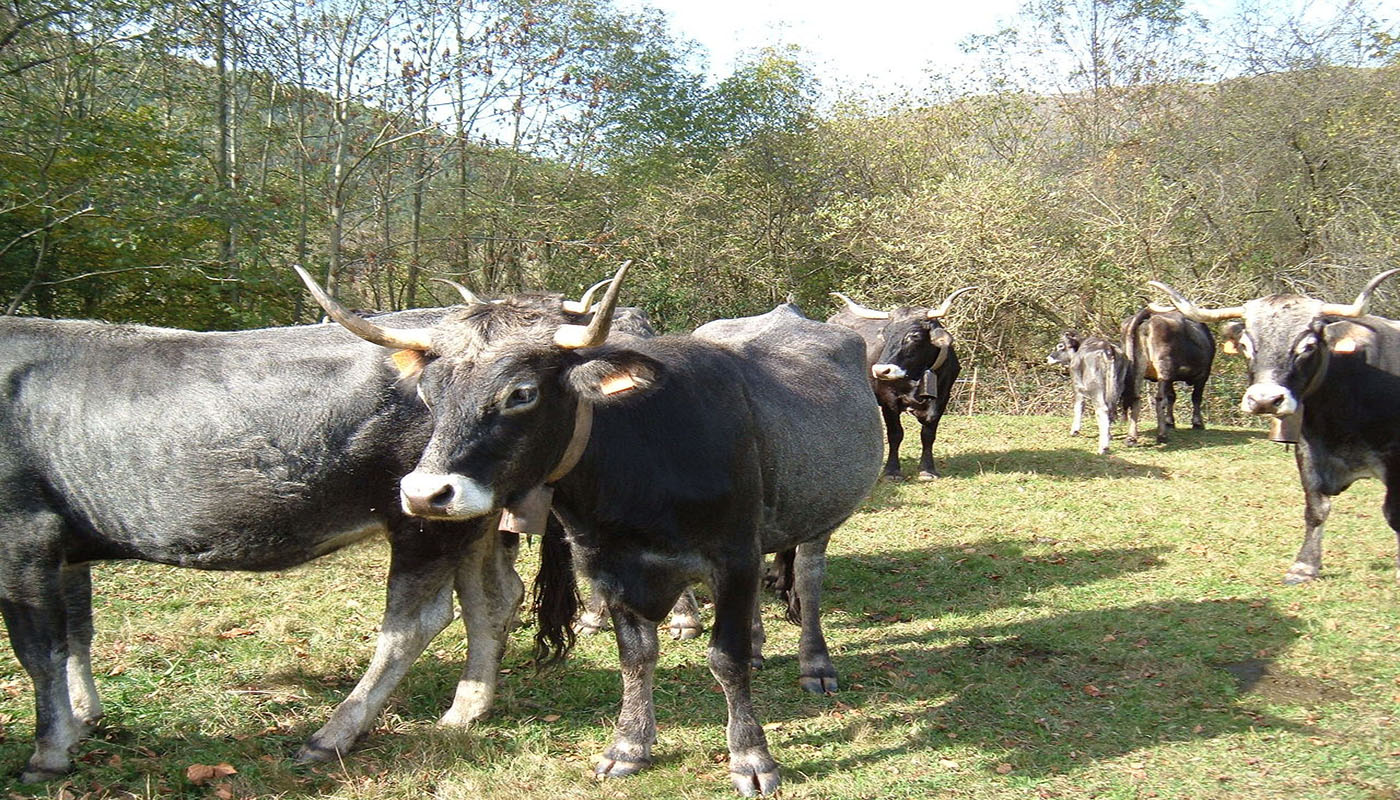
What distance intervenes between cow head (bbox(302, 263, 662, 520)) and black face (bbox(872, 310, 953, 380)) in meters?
7.90

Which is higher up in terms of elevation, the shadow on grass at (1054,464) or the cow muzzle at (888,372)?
the cow muzzle at (888,372)

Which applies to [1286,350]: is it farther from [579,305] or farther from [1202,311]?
[579,305]

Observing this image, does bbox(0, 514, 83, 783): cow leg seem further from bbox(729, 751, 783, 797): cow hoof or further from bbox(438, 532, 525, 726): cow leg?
bbox(729, 751, 783, 797): cow hoof

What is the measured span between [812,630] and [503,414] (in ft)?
8.99

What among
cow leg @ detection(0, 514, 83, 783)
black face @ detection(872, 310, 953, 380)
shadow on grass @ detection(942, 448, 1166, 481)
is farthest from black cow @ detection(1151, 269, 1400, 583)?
cow leg @ detection(0, 514, 83, 783)

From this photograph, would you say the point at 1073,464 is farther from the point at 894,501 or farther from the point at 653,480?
the point at 653,480

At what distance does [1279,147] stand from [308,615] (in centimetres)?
2020

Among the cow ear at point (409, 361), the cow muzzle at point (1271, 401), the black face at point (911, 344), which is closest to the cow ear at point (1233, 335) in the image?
the cow muzzle at point (1271, 401)

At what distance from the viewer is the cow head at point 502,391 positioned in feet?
11.7

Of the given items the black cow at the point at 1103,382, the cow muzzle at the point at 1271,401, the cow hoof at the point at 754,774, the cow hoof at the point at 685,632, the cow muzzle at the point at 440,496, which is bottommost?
the cow hoof at the point at 685,632

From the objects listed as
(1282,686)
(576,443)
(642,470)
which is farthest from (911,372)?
(576,443)

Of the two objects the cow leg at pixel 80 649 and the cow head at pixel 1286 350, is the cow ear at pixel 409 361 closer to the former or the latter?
the cow leg at pixel 80 649

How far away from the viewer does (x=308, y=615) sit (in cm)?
659

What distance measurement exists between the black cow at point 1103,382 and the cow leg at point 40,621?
1240 centimetres
